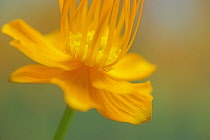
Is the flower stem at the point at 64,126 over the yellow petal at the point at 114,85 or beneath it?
beneath

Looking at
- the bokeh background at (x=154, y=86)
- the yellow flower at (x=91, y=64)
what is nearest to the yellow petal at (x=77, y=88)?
the yellow flower at (x=91, y=64)

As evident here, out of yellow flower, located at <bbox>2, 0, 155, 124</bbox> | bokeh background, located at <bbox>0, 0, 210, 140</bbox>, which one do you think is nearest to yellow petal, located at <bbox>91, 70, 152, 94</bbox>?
yellow flower, located at <bbox>2, 0, 155, 124</bbox>

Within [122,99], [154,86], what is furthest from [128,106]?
[154,86]

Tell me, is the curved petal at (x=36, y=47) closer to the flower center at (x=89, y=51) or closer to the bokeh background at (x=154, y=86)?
the flower center at (x=89, y=51)

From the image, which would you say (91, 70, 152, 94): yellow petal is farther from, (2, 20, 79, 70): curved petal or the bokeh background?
the bokeh background

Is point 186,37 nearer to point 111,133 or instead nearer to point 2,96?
point 111,133

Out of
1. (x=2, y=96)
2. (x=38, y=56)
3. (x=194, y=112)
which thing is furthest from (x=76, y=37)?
(x=194, y=112)
